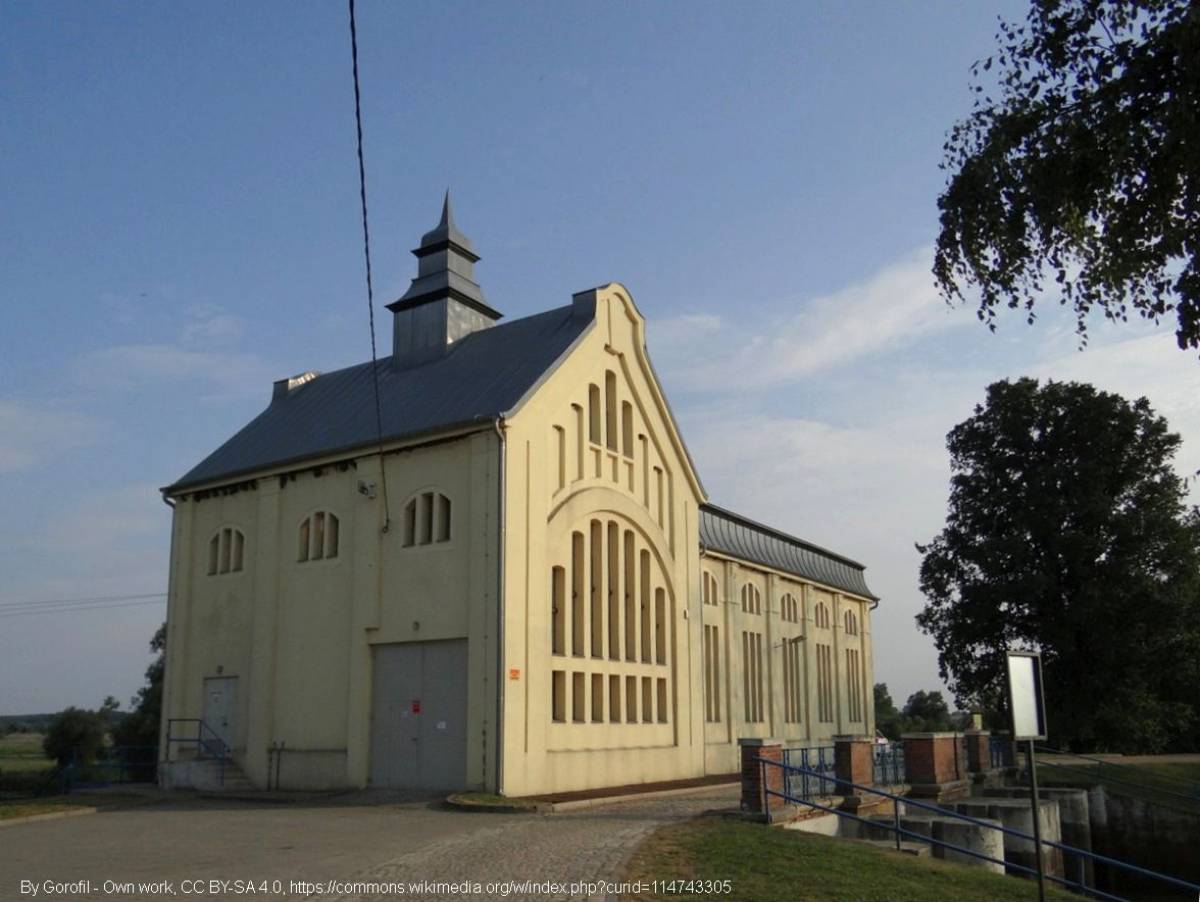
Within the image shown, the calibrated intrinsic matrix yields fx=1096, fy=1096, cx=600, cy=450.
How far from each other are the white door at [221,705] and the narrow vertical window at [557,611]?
28.5 feet

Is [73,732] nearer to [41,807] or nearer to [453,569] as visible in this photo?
[41,807]

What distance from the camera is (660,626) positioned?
93.1 ft

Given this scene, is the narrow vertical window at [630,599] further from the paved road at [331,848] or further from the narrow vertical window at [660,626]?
the paved road at [331,848]

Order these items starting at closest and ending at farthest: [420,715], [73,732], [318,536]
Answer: [420,715], [318,536], [73,732]

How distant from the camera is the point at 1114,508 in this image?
123 ft

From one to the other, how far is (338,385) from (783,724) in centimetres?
1953

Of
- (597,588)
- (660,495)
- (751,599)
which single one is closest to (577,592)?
(597,588)

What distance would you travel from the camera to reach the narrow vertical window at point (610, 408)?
→ 2720 centimetres

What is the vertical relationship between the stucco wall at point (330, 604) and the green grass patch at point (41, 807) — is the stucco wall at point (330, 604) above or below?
above

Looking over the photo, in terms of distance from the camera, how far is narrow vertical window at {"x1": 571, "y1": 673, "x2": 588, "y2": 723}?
79.9 feet

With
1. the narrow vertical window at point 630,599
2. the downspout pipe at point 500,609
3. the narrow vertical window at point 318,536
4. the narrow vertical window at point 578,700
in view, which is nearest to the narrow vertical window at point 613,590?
the narrow vertical window at point 630,599

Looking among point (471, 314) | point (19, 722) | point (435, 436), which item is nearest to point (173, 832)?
point (435, 436)

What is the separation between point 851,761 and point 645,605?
8564 millimetres

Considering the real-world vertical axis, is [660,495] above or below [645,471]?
below
